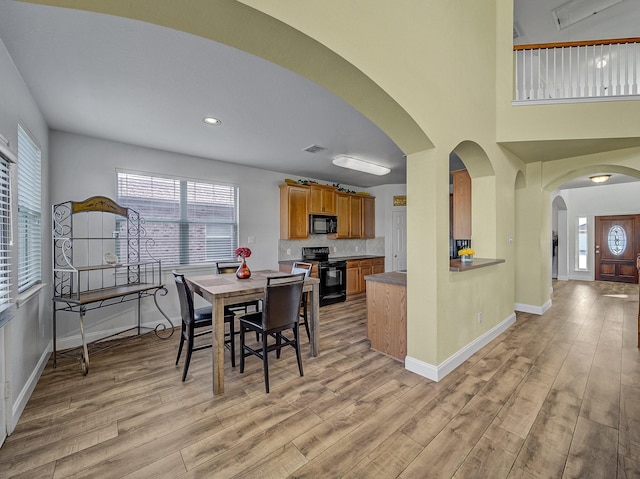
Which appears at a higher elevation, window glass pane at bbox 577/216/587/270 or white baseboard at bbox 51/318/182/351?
window glass pane at bbox 577/216/587/270

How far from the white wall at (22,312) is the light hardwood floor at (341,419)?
161 mm

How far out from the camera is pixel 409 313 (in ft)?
8.77

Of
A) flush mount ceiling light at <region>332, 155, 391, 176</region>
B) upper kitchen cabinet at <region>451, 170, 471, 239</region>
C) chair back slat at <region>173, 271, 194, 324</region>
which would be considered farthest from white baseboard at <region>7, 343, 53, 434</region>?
upper kitchen cabinet at <region>451, 170, 471, 239</region>

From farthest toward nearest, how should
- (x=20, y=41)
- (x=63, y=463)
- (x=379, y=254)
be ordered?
(x=379, y=254) → (x=20, y=41) → (x=63, y=463)

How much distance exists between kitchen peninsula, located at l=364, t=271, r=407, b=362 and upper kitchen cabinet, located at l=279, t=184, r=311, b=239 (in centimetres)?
242

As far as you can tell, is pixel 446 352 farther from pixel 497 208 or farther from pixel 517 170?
pixel 517 170

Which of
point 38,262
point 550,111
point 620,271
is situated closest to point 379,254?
point 550,111

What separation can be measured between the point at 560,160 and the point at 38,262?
6914 mm

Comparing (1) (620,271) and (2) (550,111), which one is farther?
(1) (620,271)

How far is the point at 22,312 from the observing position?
220 centimetres

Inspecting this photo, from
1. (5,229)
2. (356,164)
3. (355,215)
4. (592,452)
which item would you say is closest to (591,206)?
(355,215)

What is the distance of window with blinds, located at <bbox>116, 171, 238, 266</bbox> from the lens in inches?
151

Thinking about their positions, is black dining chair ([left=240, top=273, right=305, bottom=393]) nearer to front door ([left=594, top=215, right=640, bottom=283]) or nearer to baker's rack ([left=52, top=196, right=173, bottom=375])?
baker's rack ([left=52, top=196, right=173, bottom=375])

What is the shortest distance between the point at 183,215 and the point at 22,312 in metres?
2.25
